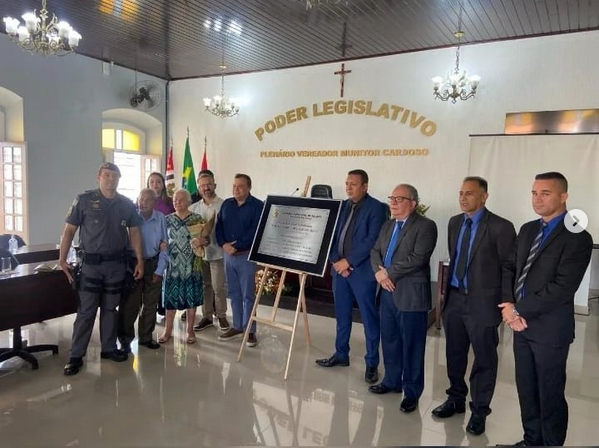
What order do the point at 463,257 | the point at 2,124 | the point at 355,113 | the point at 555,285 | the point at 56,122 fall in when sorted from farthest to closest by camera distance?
the point at 355,113, the point at 56,122, the point at 2,124, the point at 463,257, the point at 555,285

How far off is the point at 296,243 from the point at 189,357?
4.18 ft

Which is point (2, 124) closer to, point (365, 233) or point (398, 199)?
point (365, 233)

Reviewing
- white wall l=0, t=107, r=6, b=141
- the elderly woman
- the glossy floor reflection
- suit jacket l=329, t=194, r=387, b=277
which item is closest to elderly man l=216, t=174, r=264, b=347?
the elderly woman

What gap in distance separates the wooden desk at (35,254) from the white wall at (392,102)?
149 inches

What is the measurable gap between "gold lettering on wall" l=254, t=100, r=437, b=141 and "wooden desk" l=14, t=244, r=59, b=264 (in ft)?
13.3

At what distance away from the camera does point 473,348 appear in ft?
8.68

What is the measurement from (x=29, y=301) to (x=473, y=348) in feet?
10.5

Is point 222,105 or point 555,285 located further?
point 222,105

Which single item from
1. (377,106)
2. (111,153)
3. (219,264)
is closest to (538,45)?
(377,106)

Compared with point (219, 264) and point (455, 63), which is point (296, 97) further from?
point (219, 264)

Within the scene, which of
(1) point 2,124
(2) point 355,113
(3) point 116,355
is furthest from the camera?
(2) point 355,113

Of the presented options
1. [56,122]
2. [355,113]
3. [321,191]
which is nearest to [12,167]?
[56,122]

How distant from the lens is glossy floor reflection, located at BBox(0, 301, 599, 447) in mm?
2568

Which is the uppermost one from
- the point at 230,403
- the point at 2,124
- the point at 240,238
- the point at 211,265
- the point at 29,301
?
the point at 2,124
